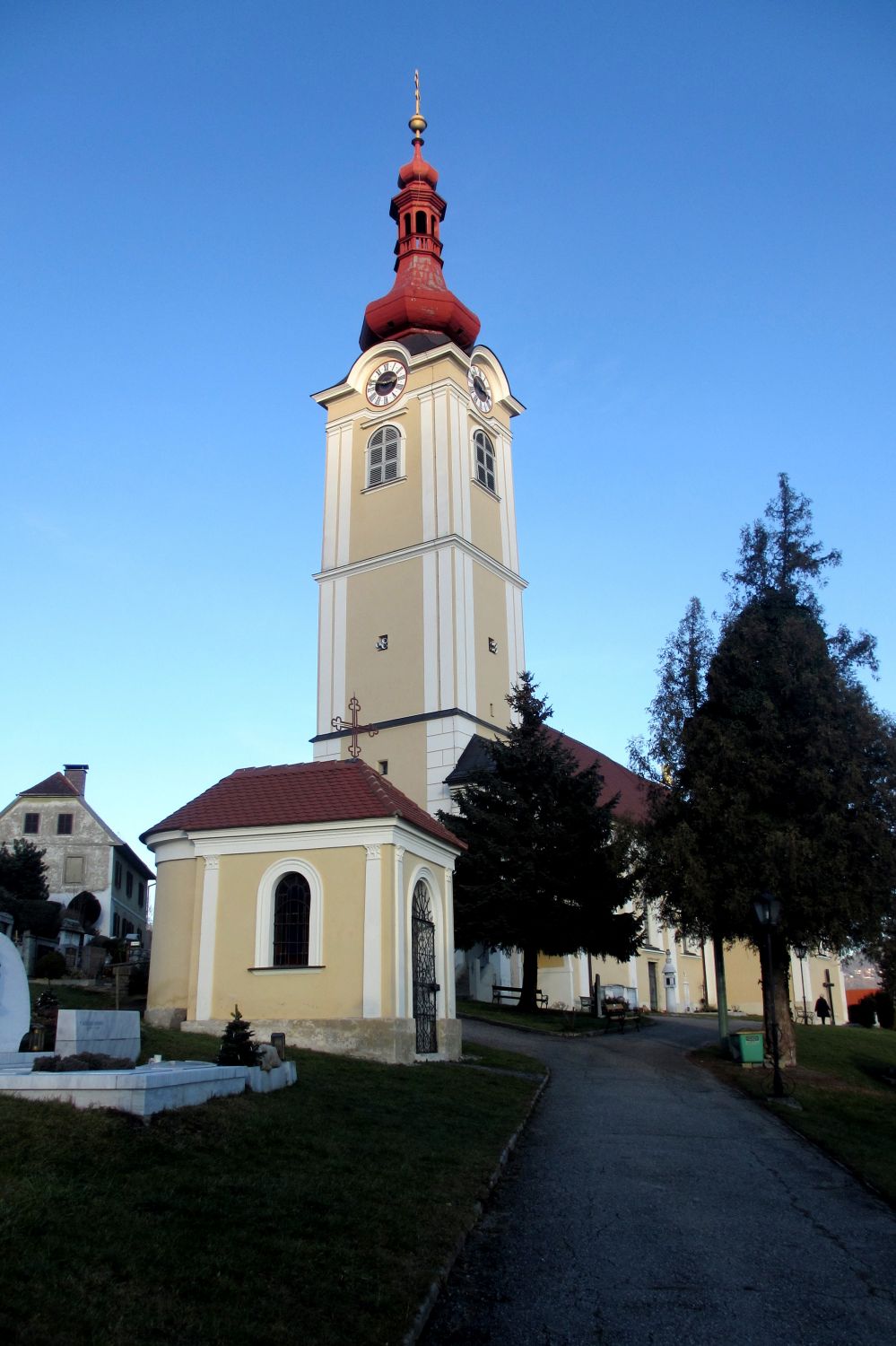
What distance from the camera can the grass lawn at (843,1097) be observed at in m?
12.1

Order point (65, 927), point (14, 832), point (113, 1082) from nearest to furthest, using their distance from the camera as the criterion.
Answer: point (113, 1082) → point (65, 927) → point (14, 832)

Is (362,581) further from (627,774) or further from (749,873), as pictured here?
(749,873)

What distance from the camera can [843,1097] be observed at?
60.3 feet

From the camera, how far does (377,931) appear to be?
17734 millimetres

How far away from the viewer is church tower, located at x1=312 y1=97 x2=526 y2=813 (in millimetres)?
40156

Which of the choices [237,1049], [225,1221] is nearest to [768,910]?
[237,1049]

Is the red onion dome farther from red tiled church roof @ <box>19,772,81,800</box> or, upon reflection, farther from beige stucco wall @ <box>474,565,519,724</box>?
red tiled church roof @ <box>19,772,81,800</box>

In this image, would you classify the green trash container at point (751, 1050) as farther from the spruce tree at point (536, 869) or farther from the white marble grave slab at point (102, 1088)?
the white marble grave slab at point (102, 1088)

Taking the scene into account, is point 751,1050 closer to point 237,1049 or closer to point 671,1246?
point 237,1049

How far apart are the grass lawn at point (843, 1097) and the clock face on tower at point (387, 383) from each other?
29283mm

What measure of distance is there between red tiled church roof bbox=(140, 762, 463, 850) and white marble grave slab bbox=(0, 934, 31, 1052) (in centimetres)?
829

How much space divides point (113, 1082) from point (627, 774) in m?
50.8

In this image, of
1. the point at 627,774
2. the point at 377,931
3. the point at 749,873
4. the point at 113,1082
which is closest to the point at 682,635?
the point at 749,873

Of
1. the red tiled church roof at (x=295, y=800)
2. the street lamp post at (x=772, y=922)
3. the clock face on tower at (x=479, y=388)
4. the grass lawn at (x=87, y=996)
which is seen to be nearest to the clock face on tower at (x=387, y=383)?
the clock face on tower at (x=479, y=388)
